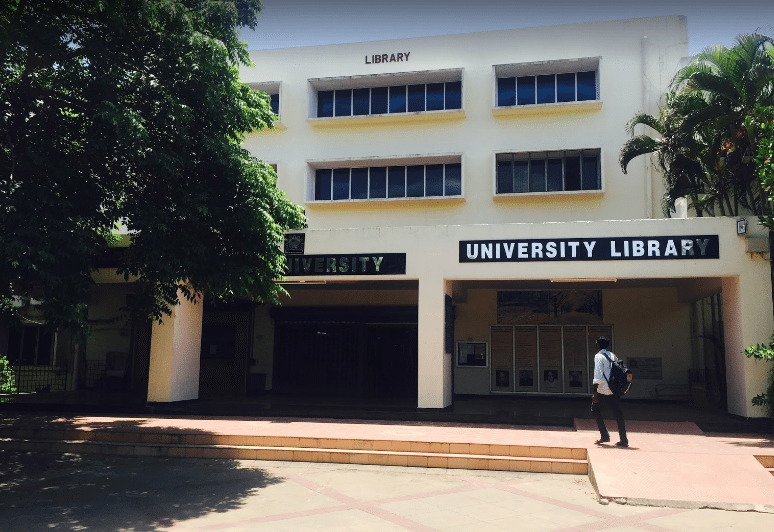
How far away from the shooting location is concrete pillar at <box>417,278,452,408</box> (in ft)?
42.4

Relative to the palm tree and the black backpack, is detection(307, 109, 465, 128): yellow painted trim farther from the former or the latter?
the black backpack

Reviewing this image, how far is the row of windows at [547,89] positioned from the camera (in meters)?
17.1

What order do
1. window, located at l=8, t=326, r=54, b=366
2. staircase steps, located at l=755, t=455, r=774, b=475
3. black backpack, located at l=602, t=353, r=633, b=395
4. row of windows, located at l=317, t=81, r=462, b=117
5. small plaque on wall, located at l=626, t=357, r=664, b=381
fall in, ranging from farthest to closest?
1. window, located at l=8, t=326, r=54, b=366
2. row of windows, located at l=317, t=81, r=462, b=117
3. small plaque on wall, located at l=626, t=357, r=664, b=381
4. black backpack, located at l=602, t=353, r=633, b=395
5. staircase steps, located at l=755, t=455, r=774, b=475

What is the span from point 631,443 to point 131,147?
8571 mm

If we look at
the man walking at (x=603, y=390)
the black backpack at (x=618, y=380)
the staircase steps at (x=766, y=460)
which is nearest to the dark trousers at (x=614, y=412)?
the man walking at (x=603, y=390)

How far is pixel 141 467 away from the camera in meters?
9.29

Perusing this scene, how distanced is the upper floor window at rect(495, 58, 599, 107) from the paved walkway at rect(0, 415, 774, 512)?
29.3ft

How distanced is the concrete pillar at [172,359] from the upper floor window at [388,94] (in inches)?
288

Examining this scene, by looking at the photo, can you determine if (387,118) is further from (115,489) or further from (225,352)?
(115,489)

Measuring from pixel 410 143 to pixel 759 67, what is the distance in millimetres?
8429

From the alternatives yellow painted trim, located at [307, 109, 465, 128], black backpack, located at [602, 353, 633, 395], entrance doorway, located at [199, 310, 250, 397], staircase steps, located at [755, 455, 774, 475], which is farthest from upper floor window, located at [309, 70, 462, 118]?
staircase steps, located at [755, 455, 774, 475]

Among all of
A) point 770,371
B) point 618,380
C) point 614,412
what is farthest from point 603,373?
point 770,371

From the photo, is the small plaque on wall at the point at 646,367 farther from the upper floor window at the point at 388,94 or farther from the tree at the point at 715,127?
the upper floor window at the point at 388,94

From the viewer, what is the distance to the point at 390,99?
1816cm
